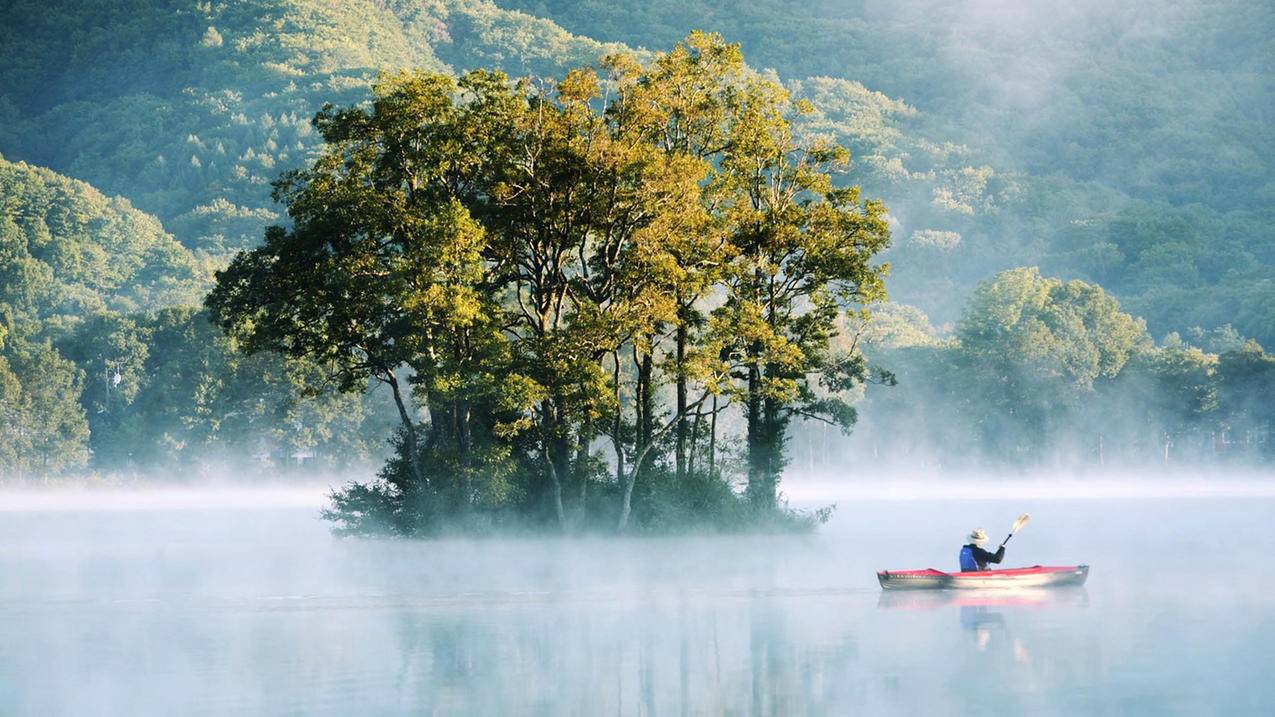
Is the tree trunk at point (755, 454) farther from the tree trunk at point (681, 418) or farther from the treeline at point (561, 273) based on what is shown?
the tree trunk at point (681, 418)

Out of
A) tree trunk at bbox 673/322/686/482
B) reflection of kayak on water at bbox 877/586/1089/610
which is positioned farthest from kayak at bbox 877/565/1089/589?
tree trunk at bbox 673/322/686/482

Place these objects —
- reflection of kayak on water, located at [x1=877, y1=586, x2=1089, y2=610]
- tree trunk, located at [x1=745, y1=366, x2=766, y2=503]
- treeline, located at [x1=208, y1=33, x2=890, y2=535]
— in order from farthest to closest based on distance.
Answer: tree trunk, located at [x1=745, y1=366, x2=766, y2=503]
treeline, located at [x1=208, y1=33, x2=890, y2=535]
reflection of kayak on water, located at [x1=877, y1=586, x2=1089, y2=610]

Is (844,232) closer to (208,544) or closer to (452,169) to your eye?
(452,169)

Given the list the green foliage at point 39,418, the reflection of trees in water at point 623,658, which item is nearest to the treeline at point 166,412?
the green foliage at point 39,418

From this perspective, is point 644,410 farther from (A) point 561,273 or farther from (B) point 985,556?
(B) point 985,556

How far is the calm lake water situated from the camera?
18.8m

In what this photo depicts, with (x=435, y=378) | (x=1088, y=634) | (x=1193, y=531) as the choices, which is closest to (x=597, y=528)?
(x=435, y=378)

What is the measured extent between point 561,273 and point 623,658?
2510cm

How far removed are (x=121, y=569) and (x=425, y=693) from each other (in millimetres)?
20986

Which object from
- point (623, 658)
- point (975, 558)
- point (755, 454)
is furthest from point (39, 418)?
point (623, 658)

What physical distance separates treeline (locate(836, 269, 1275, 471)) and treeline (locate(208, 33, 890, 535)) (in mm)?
52469

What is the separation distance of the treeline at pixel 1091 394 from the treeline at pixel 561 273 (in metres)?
52.5

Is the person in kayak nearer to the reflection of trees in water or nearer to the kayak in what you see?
the kayak

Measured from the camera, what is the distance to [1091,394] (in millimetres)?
103250
